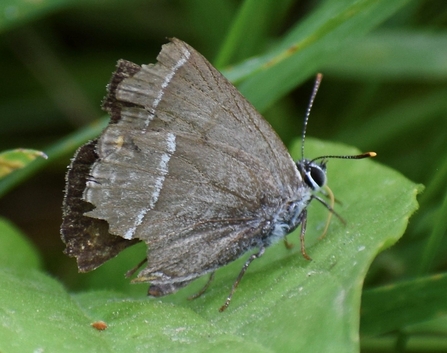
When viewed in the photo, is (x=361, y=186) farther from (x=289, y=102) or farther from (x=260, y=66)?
(x=289, y=102)

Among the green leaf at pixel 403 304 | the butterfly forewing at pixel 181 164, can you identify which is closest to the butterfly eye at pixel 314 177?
the butterfly forewing at pixel 181 164

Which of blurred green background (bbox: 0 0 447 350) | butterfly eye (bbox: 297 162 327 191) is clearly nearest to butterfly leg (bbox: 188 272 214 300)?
butterfly eye (bbox: 297 162 327 191)

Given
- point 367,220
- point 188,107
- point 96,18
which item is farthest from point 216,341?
point 96,18

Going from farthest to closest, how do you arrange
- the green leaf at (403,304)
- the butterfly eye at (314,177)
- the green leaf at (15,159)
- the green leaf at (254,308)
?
the butterfly eye at (314,177) → the green leaf at (15,159) → the green leaf at (403,304) → the green leaf at (254,308)

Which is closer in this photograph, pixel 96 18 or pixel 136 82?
pixel 136 82

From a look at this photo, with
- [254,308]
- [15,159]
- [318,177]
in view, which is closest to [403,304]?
[318,177]

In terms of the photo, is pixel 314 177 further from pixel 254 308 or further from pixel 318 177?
pixel 254 308

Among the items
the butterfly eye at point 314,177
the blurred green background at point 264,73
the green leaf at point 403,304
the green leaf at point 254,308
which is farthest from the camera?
the blurred green background at point 264,73

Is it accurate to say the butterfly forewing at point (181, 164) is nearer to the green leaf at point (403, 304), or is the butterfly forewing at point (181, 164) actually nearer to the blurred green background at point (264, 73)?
the green leaf at point (403, 304)
